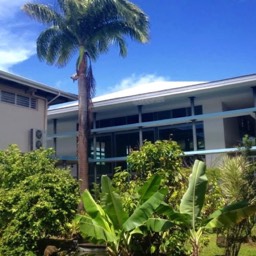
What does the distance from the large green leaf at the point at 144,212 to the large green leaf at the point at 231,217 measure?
4.28ft

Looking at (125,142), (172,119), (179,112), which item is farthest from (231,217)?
(125,142)

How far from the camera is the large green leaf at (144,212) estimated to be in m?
8.55

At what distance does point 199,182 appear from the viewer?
892 cm

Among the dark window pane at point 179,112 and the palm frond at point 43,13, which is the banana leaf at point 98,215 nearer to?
the palm frond at point 43,13

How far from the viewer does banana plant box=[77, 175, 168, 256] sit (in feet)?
28.3

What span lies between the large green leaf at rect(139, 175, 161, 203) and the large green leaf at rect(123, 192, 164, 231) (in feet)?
1.10

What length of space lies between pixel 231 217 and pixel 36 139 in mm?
14863

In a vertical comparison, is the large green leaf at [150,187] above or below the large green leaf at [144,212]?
above

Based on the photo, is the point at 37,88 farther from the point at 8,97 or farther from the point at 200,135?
the point at 200,135

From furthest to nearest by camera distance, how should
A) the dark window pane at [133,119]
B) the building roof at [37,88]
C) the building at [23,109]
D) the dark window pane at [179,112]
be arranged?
the dark window pane at [133,119]
the dark window pane at [179,112]
the building at [23,109]
the building roof at [37,88]

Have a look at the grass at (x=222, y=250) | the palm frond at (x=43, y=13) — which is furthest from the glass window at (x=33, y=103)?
the grass at (x=222, y=250)

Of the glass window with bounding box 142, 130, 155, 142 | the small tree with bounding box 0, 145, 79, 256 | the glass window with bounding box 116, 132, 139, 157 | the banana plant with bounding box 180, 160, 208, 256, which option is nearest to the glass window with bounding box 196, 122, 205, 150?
the glass window with bounding box 142, 130, 155, 142

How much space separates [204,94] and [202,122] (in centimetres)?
209

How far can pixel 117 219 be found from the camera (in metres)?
8.99
